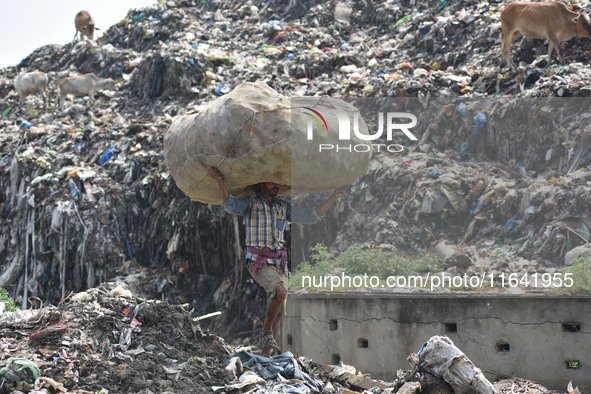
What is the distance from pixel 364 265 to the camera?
21.4 ft

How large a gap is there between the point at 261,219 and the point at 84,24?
671 inches

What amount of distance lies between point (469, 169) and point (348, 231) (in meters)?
1.38

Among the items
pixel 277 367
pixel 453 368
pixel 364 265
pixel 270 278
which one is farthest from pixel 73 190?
pixel 453 368

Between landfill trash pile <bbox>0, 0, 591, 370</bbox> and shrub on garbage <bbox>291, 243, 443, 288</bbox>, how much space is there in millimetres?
169

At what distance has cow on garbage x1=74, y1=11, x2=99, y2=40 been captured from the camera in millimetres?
19766

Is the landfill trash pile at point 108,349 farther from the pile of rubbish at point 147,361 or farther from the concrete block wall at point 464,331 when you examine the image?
the concrete block wall at point 464,331

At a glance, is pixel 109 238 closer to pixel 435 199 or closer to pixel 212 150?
pixel 435 199

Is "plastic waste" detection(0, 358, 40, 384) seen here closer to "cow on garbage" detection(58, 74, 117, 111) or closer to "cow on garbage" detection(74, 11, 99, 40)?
"cow on garbage" detection(58, 74, 117, 111)

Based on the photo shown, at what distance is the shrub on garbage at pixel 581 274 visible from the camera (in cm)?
575

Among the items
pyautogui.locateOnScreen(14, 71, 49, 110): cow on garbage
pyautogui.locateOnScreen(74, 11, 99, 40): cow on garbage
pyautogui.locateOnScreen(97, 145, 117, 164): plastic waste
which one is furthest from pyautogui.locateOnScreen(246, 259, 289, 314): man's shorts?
pyautogui.locateOnScreen(74, 11, 99, 40): cow on garbage

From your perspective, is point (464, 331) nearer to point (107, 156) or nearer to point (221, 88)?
point (107, 156)

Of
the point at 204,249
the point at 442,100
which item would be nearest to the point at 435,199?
the point at 442,100

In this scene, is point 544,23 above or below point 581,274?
above

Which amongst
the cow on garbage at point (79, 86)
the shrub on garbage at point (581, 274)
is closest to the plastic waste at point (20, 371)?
the shrub on garbage at point (581, 274)
